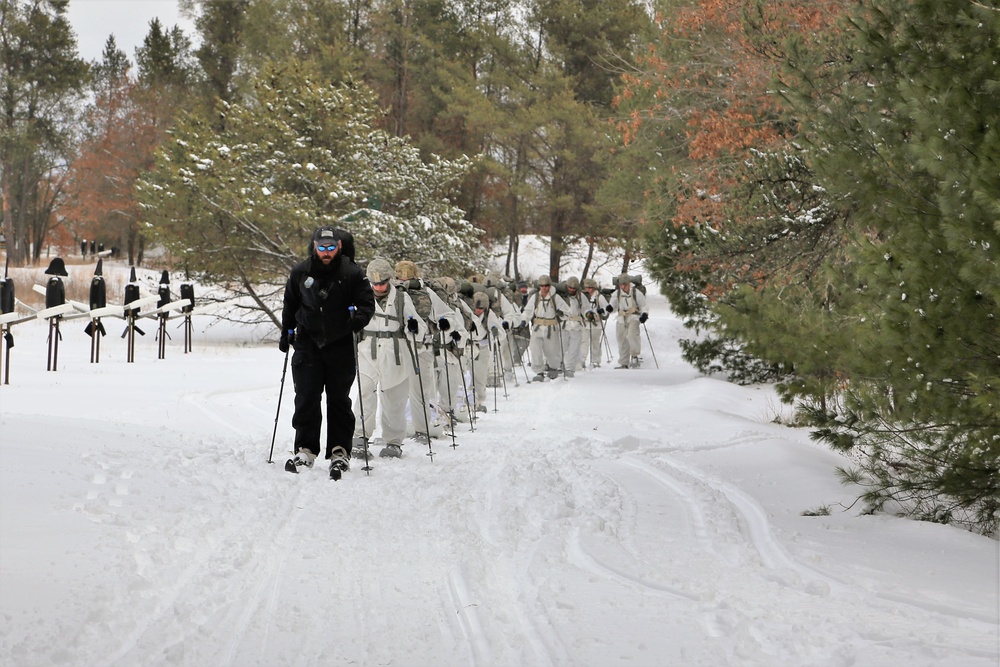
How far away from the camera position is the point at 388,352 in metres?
11.1

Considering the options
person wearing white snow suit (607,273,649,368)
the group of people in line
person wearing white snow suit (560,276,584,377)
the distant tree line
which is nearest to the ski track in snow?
the group of people in line

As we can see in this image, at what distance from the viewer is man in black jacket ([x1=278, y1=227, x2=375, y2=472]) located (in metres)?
9.63

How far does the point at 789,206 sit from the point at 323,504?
6.63 meters

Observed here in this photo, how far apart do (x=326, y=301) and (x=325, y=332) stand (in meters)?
0.28

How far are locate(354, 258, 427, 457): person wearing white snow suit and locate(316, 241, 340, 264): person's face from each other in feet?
4.56

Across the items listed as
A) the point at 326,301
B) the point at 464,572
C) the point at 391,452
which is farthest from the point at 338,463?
the point at 464,572

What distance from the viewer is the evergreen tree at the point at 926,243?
6324 mm

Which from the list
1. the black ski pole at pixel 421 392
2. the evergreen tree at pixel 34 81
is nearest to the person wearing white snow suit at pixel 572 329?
the black ski pole at pixel 421 392

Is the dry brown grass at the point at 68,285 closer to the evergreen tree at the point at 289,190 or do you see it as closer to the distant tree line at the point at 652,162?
the distant tree line at the point at 652,162

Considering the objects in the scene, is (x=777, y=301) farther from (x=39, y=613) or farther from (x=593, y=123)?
(x=593, y=123)

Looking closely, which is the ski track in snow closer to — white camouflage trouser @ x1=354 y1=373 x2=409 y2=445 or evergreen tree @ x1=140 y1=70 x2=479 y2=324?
white camouflage trouser @ x1=354 y1=373 x2=409 y2=445

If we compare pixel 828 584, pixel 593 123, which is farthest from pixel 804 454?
pixel 593 123

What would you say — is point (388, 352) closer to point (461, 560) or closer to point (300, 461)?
point (300, 461)

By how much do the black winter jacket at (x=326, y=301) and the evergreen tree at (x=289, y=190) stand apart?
54.6 feet
